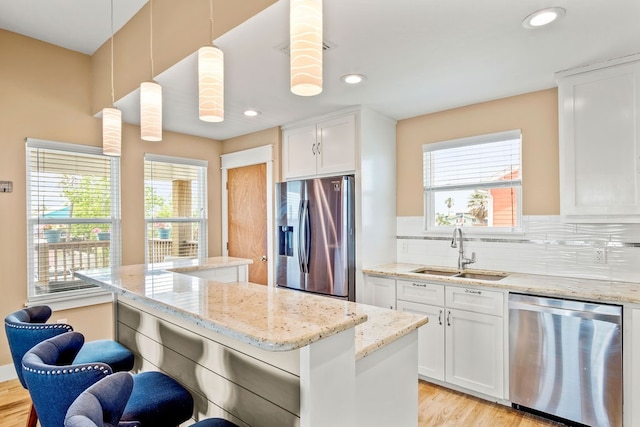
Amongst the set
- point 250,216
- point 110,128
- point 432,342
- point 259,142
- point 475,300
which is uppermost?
point 259,142

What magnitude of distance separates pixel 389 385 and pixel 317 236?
2047mm

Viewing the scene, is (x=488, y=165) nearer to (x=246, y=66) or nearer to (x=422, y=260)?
(x=422, y=260)

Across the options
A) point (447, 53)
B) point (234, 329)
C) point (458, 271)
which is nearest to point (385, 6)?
point (447, 53)

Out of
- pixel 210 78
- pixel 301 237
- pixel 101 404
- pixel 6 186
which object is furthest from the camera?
pixel 301 237

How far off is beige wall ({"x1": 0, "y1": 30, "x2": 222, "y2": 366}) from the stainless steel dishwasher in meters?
3.70

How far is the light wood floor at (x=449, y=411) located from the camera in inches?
94.3

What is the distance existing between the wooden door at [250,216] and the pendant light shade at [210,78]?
2.55 meters

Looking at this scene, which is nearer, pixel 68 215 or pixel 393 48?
pixel 393 48

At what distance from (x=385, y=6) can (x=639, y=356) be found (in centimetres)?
244

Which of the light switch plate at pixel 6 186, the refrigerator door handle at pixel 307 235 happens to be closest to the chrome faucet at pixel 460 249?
the refrigerator door handle at pixel 307 235

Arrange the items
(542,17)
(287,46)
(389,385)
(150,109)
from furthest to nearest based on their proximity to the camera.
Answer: (287,46)
(150,109)
(542,17)
(389,385)

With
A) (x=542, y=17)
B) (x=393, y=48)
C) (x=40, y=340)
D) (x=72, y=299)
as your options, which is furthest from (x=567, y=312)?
(x=72, y=299)

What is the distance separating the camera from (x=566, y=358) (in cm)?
227

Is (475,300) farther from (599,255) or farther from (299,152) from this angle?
(299,152)
